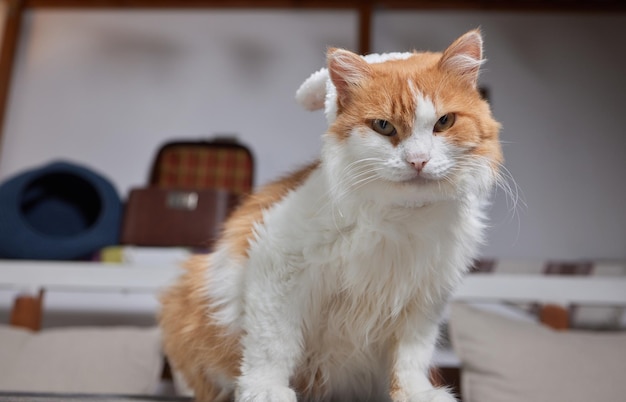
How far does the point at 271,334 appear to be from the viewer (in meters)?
0.68

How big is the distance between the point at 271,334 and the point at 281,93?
5.89 feet

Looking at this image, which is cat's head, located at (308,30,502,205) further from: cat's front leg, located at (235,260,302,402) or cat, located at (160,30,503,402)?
cat's front leg, located at (235,260,302,402)

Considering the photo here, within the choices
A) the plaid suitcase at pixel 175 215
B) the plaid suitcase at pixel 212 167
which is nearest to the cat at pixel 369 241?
the plaid suitcase at pixel 175 215

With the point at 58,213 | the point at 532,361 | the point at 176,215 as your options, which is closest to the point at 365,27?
the point at 176,215

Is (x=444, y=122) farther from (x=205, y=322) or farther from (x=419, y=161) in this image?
(x=205, y=322)

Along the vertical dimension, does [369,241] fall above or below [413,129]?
below

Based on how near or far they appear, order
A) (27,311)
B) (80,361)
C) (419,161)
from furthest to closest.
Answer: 1. (27,311)
2. (80,361)
3. (419,161)

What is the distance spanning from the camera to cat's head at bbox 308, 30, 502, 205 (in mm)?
605

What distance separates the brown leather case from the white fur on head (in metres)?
1.05

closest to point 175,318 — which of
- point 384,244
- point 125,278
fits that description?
point 384,244

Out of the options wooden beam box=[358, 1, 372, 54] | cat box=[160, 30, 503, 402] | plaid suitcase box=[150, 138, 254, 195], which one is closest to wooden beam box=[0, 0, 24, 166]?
plaid suitcase box=[150, 138, 254, 195]

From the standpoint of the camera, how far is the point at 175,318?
86 centimetres

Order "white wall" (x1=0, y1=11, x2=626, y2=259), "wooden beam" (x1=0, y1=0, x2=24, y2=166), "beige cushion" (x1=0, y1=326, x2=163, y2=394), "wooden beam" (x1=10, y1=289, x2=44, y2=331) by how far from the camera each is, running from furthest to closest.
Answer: "wooden beam" (x1=0, y1=0, x2=24, y2=166) < "white wall" (x1=0, y1=11, x2=626, y2=259) < "wooden beam" (x1=10, y1=289, x2=44, y2=331) < "beige cushion" (x1=0, y1=326, x2=163, y2=394)

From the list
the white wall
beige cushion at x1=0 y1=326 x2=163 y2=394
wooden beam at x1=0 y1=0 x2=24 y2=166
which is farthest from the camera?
wooden beam at x1=0 y1=0 x2=24 y2=166
